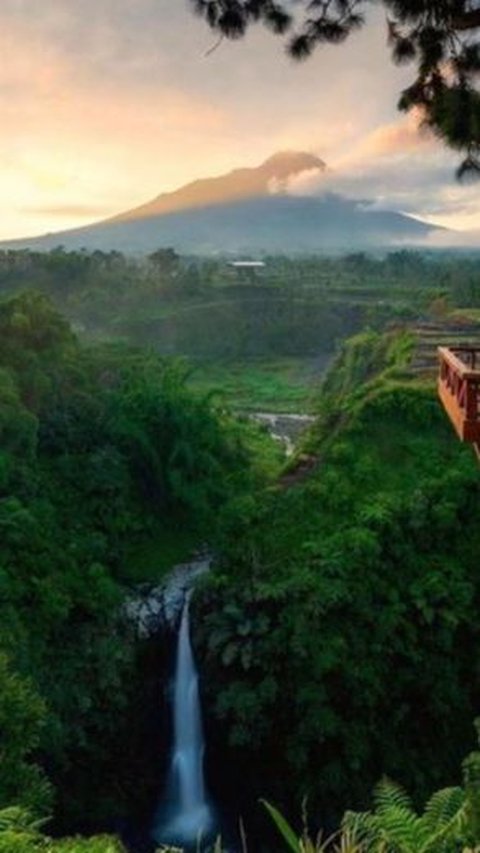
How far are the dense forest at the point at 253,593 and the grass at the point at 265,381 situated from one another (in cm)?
2796

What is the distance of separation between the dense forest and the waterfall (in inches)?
15.5

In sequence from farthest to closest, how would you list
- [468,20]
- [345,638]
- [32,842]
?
[345,638] < [468,20] < [32,842]

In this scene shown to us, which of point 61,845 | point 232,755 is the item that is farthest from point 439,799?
point 232,755

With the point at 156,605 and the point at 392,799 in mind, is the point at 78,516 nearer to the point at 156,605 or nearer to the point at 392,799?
the point at 156,605

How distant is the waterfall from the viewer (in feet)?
60.9

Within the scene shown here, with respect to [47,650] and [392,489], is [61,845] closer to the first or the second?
[47,650]

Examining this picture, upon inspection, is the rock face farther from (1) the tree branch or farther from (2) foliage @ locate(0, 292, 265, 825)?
(1) the tree branch

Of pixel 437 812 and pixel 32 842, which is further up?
pixel 32 842

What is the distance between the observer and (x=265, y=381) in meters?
66.4

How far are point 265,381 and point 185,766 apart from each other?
48036 millimetres

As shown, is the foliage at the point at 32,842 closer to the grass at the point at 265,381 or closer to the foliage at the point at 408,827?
the foliage at the point at 408,827

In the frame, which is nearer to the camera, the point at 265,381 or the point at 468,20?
the point at 468,20

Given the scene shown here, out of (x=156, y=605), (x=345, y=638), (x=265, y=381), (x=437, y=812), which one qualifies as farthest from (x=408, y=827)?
(x=265, y=381)

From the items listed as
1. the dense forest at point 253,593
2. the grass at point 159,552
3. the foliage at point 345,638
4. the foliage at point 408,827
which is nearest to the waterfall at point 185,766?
the dense forest at point 253,593
